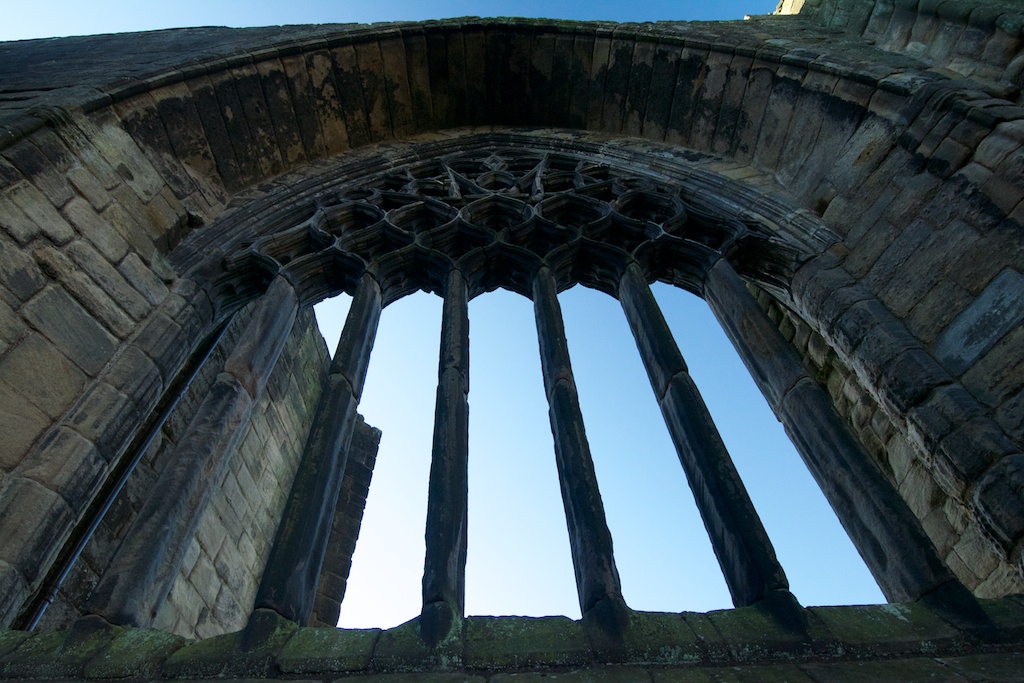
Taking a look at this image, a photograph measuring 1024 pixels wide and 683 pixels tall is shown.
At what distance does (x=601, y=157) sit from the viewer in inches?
272

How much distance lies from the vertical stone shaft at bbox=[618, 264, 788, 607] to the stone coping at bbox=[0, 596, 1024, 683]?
193 mm

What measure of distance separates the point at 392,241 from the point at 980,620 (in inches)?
168

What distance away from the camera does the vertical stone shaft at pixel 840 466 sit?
271cm

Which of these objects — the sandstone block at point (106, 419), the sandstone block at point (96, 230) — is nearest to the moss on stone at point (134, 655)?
the sandstone block at point (106, 419)

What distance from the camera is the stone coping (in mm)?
2217

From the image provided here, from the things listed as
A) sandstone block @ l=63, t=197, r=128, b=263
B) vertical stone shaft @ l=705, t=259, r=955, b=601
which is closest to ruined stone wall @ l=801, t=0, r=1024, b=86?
vertical stone shaft @ l=705, t=259, r=955, b=601

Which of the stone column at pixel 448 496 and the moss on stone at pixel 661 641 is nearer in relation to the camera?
the moss on stone at pixel 661 641

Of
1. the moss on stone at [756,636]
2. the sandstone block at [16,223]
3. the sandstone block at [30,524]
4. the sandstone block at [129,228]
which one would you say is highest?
the sandstone block at [129,228]

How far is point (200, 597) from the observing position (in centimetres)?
482

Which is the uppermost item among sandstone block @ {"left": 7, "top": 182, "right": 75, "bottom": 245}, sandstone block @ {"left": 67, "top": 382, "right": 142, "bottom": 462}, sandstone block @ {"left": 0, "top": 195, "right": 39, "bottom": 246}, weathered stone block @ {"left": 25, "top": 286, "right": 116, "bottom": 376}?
sandstone block @ {"left": 7, "top": 182, "right": 75, "bottom": 245}

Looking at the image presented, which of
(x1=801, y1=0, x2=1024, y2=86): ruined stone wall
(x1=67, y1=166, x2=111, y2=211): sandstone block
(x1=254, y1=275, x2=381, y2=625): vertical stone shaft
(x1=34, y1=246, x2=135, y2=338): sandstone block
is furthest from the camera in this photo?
(x1=801, y1=0, x2=1024, y2=86): ruined stone wall

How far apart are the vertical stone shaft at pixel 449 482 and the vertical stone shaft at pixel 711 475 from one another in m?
0.97

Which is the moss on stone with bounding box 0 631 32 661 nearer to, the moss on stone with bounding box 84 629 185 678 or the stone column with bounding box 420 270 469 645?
the moss on stone with bounding box 84 629 185 678

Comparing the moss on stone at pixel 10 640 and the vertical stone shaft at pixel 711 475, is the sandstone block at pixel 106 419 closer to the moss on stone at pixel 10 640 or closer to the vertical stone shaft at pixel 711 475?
the moss on stone at pixel 10 640
